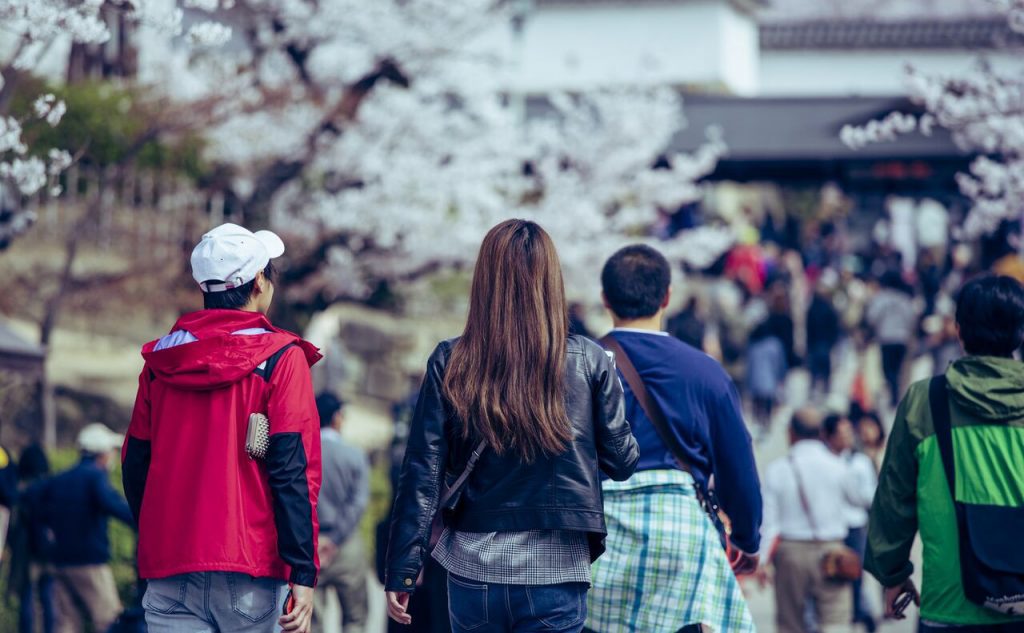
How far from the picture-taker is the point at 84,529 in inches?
307

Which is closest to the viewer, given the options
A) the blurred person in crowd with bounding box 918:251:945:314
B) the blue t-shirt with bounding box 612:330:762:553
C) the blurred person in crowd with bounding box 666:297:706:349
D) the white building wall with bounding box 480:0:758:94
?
the blue t-shirt with bounding box 612:330:762:553

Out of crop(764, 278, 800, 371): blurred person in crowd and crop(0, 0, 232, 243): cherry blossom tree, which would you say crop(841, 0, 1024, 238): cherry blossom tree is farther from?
crop(764, 278, 800, 371): blurred person in crowd

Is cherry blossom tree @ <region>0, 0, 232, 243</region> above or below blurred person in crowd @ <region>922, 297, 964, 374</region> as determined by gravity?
above

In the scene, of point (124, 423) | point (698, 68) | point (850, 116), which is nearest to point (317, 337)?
point (124, 423)

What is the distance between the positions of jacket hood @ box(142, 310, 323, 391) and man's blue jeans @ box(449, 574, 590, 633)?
2.82ft

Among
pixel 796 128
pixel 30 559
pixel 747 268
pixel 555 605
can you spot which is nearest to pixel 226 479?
pixel 555 605

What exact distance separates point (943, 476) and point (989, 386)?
32cm

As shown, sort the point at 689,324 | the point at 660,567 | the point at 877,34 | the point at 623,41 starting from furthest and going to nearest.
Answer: the point at 877,34 → the point at 623,41 → the point at 689,324 → the point at 660,567

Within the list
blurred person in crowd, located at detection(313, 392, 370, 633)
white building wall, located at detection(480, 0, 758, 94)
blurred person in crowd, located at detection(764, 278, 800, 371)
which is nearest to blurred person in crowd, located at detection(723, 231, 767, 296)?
blurred person in crowd, located at detection(764, 278, 800, 371)

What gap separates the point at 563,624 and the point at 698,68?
2744cm

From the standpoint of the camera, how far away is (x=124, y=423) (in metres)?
12.6

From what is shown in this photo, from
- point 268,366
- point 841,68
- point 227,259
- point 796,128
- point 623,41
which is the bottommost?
point 268,366

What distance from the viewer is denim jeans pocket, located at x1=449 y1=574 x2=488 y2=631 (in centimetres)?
369

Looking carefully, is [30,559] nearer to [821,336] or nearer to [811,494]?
[811,494]
